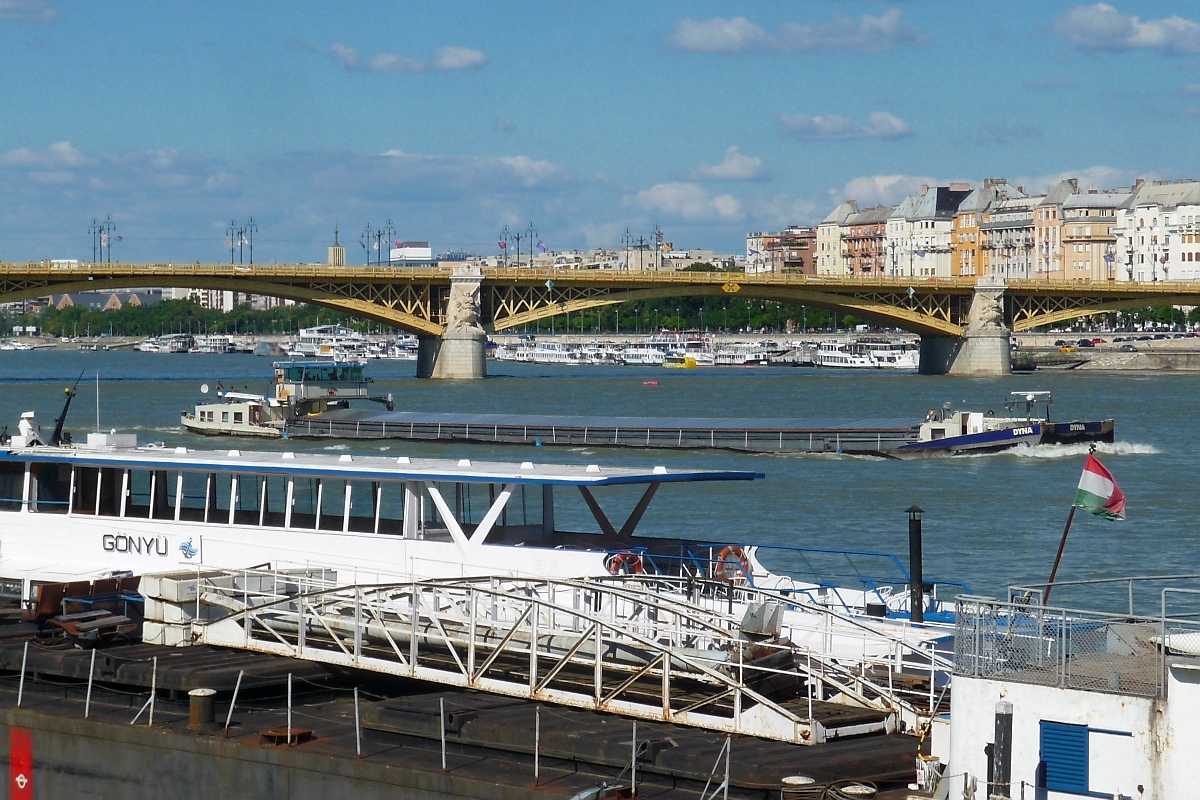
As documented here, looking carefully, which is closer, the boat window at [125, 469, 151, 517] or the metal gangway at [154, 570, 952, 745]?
the metal gangway at [154, 570, 952, 745]

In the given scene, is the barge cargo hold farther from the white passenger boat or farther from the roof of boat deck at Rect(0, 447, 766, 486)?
the white passenger boat

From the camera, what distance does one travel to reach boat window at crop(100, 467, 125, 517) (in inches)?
1037

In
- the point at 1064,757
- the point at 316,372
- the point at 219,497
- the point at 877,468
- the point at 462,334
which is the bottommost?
the point at 1064,757

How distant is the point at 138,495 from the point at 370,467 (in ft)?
13.5

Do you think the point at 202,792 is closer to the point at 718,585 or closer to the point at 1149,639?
the point at 718,585

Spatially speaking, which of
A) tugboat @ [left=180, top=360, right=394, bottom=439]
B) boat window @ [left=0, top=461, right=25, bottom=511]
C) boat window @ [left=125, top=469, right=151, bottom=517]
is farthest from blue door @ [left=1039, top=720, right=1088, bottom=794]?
tugboat @ [left=180, top=360, right=394, bottom=439]

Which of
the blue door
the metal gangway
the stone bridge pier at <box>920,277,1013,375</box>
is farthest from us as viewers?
the stone bridge pier at <box>920,277,1013,375</box>

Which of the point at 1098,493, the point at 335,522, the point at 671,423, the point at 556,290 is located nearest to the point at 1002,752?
the point at 1098,493

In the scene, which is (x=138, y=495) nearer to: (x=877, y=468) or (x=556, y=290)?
(x=877, y=468)

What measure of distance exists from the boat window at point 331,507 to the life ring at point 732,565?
5.07 m

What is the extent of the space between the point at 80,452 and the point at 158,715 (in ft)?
27.6

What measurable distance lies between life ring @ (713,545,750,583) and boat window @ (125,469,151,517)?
8.43m

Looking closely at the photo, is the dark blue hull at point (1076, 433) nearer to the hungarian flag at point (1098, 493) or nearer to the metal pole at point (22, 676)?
the hungarian flag at point (1098, 493)

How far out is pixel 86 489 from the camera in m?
26.4
